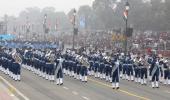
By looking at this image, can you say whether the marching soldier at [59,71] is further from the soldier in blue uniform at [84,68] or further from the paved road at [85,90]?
the soldier in blue uniform at [84,68]

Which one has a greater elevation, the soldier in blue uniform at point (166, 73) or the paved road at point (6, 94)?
the soldier in blue uniform at point (166, 73)

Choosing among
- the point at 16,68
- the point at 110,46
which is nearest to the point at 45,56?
the point at 16,68

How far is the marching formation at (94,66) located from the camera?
94.3ft

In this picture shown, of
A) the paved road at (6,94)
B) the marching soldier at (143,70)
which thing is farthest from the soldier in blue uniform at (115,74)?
the paved road at (6,94)

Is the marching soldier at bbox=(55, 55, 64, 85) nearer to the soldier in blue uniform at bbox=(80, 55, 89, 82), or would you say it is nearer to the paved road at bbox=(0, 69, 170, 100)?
the paved road at bbox=(0, 69, 170, 100)

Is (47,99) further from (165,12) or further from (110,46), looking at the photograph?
(165,12)

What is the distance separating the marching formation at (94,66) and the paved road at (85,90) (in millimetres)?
487

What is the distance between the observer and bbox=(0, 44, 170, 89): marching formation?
2875 cm

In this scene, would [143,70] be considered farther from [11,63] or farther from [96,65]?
[11,63]

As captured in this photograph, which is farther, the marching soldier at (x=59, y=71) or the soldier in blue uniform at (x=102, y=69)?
the soldier in blue uniform at (x=102, y=69)

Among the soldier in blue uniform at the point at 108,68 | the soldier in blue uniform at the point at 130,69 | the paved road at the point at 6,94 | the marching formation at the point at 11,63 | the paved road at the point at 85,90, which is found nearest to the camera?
the paved road at the point at 6,94

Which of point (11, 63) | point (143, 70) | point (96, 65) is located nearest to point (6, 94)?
point (11, 63)

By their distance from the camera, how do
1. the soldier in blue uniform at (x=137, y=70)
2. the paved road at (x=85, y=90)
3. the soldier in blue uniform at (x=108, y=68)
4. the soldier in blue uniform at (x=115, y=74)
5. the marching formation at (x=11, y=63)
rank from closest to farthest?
the paved road at (x=85, y=90) < the soldier in blue uniform at (x=115, y=74) < the marching formation at (x=11, y=63) < the soldier in blue uniform at (x=137, y=70) < the soldier in blue uniform at (x=108, y=68)

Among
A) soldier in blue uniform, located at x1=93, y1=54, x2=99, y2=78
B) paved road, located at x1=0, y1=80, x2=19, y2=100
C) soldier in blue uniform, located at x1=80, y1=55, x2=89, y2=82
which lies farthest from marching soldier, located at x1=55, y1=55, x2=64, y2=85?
soldier in blue uniform, located at x1=93, y1=54, x2=99, y2=78
